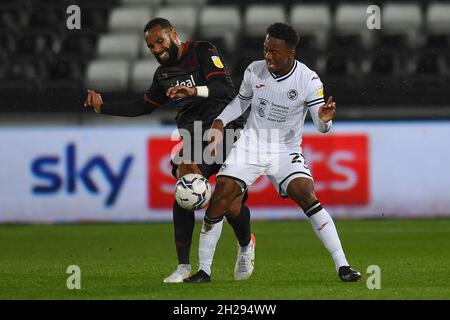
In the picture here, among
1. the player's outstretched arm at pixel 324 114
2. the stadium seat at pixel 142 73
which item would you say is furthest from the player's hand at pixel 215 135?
the stadium seat at pixel 142 73

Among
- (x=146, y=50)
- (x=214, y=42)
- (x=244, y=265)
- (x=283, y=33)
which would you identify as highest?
(x=283, y=33)

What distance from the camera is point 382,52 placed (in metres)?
15.8

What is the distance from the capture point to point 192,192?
7.84 metres

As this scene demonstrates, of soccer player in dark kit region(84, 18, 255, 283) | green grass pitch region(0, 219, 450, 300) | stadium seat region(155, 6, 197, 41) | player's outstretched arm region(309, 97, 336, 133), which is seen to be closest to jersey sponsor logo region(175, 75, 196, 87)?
soccer player in dark kit region(84, 18, 255, 283)

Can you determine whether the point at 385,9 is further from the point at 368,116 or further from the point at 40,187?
→ the point at 40,187

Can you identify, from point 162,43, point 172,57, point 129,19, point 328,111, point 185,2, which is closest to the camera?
point 328,111

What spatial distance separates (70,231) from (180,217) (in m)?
5.04

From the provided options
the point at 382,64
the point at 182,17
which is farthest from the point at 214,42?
the point at 382,64

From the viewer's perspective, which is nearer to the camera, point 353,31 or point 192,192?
point 192,192

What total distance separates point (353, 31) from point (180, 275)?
891 centimetres

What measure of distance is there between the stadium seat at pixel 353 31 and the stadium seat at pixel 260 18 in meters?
0.78

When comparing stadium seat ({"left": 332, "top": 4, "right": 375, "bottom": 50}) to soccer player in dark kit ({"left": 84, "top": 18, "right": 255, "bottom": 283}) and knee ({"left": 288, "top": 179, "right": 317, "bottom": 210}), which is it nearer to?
soccer player in dark kit ({"left": 84, "top": 18, "right": 255, "bottom": 283})

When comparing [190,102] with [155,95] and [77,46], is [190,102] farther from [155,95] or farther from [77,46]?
[77,46]

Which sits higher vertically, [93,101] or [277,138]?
[93,101]
